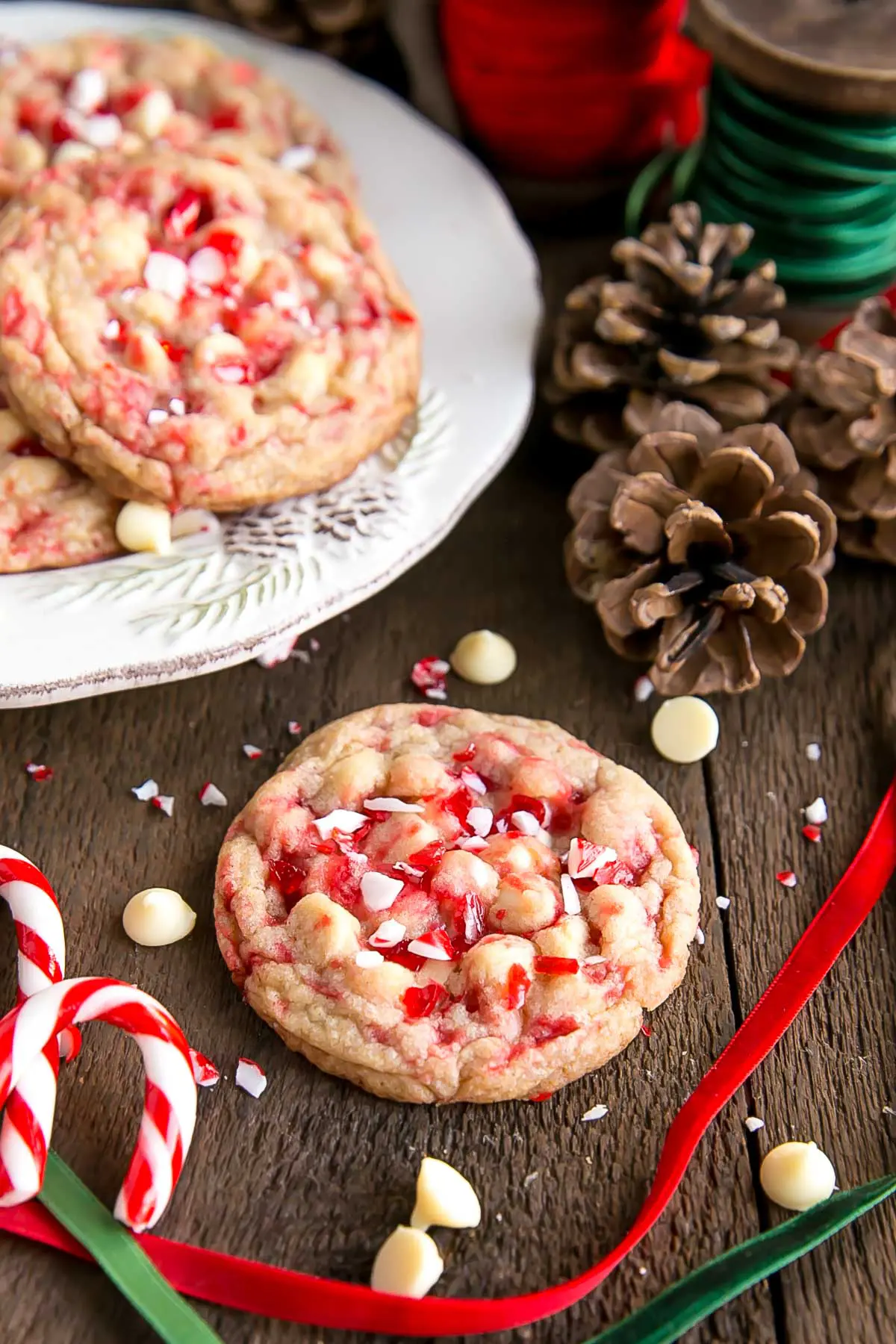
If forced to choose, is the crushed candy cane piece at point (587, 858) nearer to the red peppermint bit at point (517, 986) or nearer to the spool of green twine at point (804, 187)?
the red peppermint bit at point (517, 986)

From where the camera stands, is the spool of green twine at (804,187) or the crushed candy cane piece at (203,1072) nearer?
the crushed candy cane piece at (203,1072)

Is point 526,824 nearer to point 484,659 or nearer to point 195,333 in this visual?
point 484,659

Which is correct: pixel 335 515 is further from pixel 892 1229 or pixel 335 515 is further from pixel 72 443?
pixel 892 1229

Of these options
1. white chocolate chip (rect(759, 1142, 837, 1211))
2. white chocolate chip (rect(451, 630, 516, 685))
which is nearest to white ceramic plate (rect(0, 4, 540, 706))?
white chocolate chip (rect(451, 630, 516, 685))

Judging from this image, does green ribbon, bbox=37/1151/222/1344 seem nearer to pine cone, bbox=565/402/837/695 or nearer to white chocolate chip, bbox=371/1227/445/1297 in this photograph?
white chocolate chip, bbox=371/1227/445/1297

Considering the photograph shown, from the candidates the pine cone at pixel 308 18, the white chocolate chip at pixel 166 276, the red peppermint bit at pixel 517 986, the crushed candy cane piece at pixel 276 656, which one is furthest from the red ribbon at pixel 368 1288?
the pine cone at pixel 308 18

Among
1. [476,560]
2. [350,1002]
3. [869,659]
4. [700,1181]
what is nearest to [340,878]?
[350,1002]
